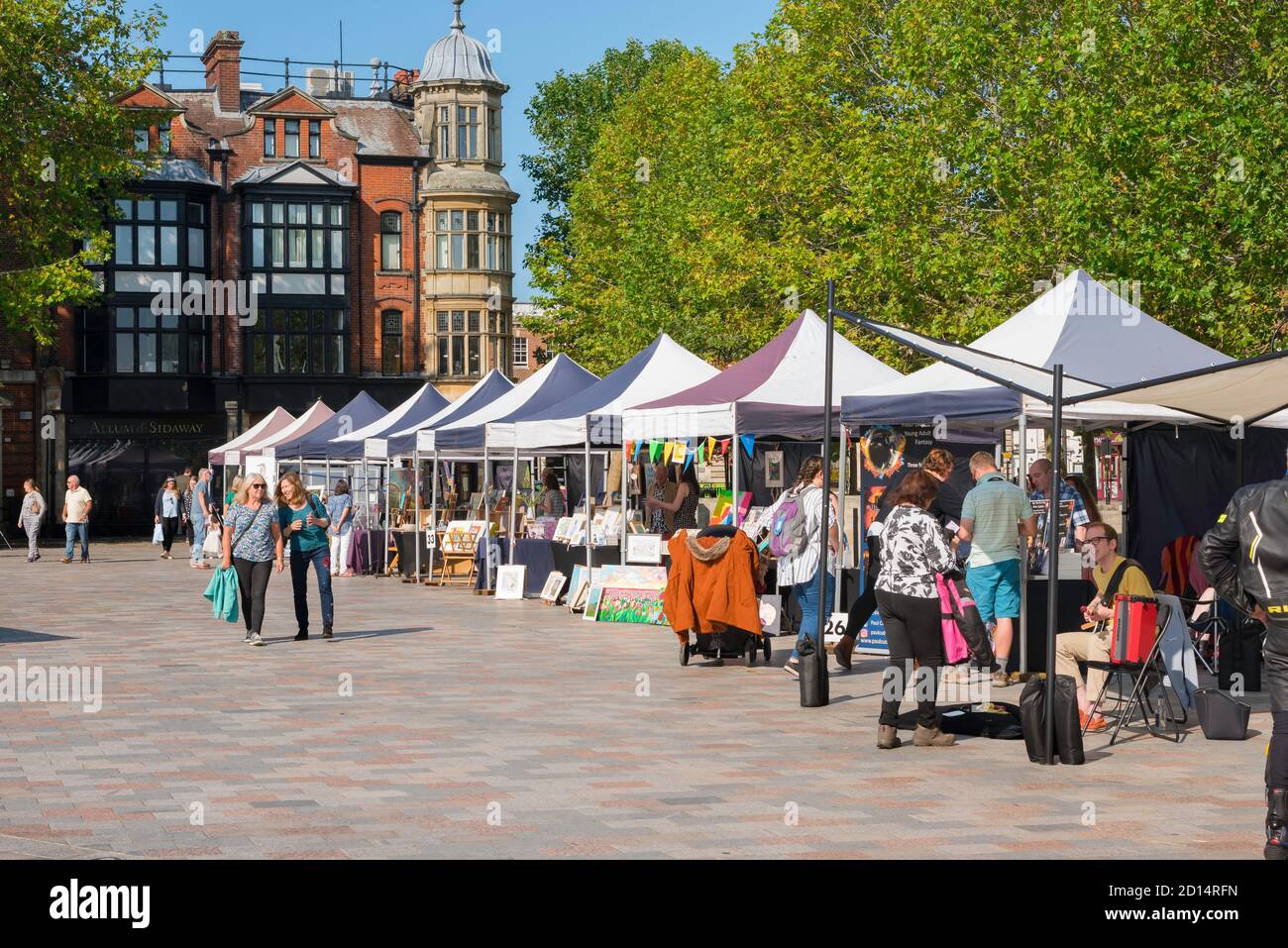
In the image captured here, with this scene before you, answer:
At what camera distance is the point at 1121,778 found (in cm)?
971

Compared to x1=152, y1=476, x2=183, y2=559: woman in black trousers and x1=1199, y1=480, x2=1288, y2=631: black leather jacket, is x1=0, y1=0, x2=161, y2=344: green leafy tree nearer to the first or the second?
x1=152, y1=476, x2=183, y2=559: woman in black trousers

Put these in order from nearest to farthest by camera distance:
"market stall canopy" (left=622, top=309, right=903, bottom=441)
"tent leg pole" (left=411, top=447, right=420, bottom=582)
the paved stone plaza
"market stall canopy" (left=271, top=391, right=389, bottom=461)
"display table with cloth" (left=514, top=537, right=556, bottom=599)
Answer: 1. the paved stone plaza
2. "market stall canopy" (left=622, top=309, right=903, bottom=441)
3. "display table with cloth" (left=514, top=537, right=556, bottom=599)
4. "tent leg pole" (left=411, top=447, right=420, bottom=582)
5. "market stall canopy" (left=271, top=391, right=389, bottom=461)

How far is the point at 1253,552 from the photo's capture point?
7.61 metres

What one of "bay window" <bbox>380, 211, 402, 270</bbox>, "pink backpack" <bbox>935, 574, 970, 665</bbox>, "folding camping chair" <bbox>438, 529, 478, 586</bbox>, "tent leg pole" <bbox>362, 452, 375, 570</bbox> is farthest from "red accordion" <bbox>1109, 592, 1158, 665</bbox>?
"bay window" <bbox>380, 211, 402, 270</bbox>

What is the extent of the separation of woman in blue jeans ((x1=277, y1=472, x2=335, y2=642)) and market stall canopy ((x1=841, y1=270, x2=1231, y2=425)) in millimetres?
5608

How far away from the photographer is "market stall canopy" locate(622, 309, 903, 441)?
18984 millimetres

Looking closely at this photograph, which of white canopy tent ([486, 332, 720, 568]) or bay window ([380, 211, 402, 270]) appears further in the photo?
bay window ([380, 211, 402, 270])

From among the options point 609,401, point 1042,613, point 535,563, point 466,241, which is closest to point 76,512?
point 535,563

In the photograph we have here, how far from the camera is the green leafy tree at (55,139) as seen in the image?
41.6m

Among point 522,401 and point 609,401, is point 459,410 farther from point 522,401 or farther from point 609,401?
point 609,401

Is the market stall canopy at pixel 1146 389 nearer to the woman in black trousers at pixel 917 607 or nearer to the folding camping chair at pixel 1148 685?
the woman in black trousers at pixel 917 607

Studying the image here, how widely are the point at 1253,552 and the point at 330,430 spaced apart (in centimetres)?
3047

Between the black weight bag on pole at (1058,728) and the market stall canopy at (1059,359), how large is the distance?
499 cm

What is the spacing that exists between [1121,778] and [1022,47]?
25.0 meters
